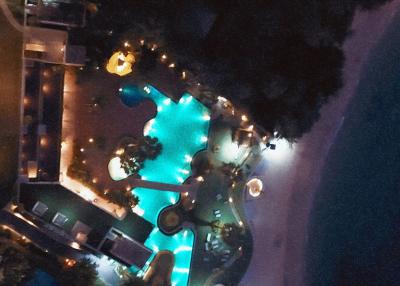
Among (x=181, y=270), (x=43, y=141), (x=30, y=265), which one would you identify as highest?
(x=43, y=141)

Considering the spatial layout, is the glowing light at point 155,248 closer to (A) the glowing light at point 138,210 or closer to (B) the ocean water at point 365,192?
(A) the glowing light at point 138,210

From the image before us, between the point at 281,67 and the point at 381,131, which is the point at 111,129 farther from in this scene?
the point at 381,131

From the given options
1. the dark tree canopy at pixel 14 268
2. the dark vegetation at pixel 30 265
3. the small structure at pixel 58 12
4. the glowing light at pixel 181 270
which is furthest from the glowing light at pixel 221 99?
the dark tree canopy at pixel 14 268

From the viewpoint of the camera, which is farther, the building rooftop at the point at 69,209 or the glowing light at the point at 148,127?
the glowing light at the point at 148,127

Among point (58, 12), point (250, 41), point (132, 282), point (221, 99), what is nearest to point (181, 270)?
point (132, 282)

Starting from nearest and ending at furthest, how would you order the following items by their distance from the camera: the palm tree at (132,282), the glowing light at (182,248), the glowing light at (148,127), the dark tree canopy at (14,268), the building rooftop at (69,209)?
the dark tree canopy at (14,268) → the building rooftop at (69,209) → the palm tree at (132,282) → the glowing light at (148,127) → the glowing light at (182,248)

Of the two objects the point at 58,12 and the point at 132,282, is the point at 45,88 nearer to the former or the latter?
the point at 58,12

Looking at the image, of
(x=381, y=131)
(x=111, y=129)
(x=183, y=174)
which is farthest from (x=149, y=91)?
(x=381, y=131)

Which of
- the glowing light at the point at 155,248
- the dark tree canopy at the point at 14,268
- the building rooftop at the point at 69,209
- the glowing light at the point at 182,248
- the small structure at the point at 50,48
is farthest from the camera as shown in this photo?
the glowing light at the point at 182,248
